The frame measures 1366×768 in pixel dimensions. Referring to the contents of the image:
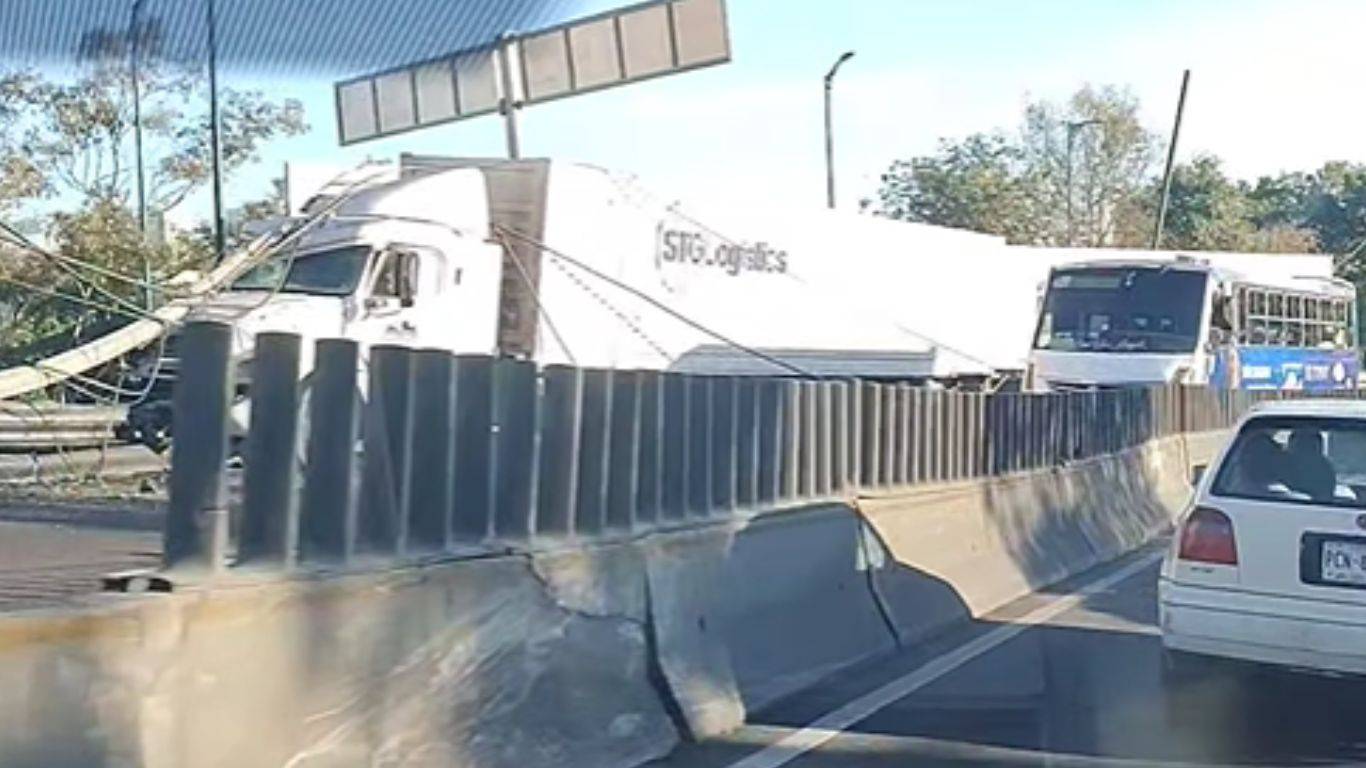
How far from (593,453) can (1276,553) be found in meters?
3.10

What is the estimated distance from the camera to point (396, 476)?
730 cm

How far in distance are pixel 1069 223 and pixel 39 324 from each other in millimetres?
70989

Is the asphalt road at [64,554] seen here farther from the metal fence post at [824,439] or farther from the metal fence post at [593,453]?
the metal fence post at [824,439]

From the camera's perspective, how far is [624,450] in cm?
905

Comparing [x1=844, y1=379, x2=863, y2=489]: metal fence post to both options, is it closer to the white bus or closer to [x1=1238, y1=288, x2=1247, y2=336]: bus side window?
the white bus

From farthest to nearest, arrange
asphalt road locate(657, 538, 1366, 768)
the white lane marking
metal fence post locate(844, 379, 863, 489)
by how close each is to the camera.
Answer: metal fence post locate(844, 379, 863, 489), asphalt road locate(657, 538, 1366, 768), the white lane marking

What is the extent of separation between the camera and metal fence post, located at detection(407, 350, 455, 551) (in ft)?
24.2

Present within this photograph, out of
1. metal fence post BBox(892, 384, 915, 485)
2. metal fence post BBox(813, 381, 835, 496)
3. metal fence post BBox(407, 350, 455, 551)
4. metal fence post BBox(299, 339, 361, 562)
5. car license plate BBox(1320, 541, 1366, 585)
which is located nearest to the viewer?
metal fence post BBox(299, 339, 361, 562)

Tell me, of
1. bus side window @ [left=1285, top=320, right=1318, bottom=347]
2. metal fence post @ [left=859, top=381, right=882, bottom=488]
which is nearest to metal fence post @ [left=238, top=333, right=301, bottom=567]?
metal fence post @ [left=859, top=381, right=882, bottom=488]

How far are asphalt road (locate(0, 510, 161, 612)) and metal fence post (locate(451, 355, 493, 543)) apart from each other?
2.17 metres

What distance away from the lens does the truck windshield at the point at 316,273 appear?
23.0 metres

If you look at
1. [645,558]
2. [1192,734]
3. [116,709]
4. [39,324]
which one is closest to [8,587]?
[645,558]

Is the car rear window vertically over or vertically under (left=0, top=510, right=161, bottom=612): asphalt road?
over

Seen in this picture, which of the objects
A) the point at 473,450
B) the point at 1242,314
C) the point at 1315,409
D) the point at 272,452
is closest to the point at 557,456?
the point at 473,450
